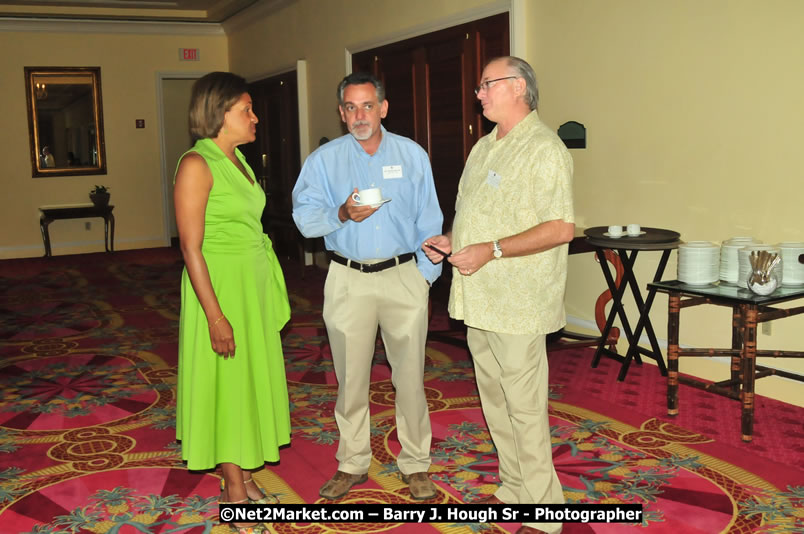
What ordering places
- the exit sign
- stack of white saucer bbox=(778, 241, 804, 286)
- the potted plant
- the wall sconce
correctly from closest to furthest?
stack of white saucer bbox=(778, 241, 804, 286)
the wall sconce
the potted plant
the exit sign

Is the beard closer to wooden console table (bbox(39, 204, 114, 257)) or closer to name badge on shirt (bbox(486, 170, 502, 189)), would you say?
name badge on shirt (bbox(486, 170, 502, 189))

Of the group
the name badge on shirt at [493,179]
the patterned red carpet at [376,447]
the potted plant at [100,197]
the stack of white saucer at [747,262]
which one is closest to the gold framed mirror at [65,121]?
the potted plant at [100,197]

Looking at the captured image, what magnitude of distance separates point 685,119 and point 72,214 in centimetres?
985

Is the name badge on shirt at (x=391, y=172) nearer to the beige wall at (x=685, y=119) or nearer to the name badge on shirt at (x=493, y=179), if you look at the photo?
the name badge on shirt at (x=493, y=179)

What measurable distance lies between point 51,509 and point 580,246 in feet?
11.9

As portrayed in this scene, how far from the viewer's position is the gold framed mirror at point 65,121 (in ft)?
39.3

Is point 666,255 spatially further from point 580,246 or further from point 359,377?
point 359,377

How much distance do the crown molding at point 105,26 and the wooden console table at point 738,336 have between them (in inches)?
418

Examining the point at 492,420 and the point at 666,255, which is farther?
the point at 666,255

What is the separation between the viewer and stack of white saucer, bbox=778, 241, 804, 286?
408cm

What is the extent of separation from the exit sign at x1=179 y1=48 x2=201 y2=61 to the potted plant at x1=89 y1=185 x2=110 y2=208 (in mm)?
2609

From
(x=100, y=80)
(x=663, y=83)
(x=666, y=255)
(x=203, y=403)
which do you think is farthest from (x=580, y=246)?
(x=100, y=80)

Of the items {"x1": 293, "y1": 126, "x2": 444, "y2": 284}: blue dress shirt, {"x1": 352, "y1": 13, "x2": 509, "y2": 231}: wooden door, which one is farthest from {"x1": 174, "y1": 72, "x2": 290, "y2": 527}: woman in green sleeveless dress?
{"x1": 352, "y1": 13, "x2": 509, "y2": 231}: wooden door

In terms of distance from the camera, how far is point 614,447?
3828 mm
